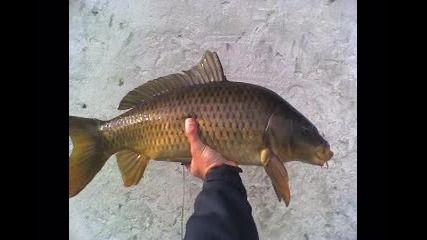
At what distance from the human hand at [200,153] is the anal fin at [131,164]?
0.17m

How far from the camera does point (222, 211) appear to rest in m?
1.32

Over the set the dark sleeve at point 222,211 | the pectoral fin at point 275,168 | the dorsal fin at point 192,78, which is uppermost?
the dorsal fin at point 192,78

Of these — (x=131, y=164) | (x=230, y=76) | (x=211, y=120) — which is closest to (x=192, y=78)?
(x=211, y=120)

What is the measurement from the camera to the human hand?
143cm

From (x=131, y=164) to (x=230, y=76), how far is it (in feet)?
1.96

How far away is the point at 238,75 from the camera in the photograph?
6.45ft

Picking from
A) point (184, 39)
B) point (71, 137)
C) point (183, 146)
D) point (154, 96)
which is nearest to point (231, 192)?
point (183, 146)

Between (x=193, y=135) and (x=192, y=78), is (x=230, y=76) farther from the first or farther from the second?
(x=193, y=135)

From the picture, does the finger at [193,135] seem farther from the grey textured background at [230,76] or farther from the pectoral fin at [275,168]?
the grey textured background at [230,76]

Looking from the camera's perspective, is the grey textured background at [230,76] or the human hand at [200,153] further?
the grey textured background at [230,76]

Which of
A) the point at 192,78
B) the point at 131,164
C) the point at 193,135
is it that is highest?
the point at 192,78

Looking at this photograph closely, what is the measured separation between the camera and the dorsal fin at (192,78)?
4.93ft

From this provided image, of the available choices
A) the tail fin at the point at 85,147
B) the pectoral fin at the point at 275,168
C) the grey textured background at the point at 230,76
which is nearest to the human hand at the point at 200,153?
the pectoral fin at the point at 275,168
